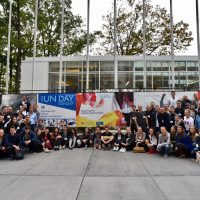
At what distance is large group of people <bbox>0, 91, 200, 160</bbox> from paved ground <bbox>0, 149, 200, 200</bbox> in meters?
0.75

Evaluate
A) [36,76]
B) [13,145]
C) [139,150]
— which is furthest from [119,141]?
[36,76]

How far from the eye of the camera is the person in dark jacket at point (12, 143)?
31.0ft

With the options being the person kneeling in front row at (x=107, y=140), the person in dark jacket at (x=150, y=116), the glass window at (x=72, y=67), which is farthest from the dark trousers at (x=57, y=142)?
the glass window at (x=72, y=67)

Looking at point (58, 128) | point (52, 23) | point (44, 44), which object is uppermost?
point (52, 23)

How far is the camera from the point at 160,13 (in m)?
28.8

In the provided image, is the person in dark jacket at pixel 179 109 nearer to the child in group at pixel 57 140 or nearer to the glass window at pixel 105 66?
the child in group at pixel 57 140

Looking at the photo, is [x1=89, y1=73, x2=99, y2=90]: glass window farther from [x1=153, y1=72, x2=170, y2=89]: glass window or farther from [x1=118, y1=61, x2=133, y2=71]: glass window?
[x1=153, y1=72, x2=170, y2=89]: glass window

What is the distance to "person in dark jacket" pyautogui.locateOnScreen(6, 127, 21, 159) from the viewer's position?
31.0ft

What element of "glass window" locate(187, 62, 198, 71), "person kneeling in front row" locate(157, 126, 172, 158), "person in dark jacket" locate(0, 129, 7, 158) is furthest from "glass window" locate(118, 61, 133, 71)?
"person in dark jacket" locate(0, 129, 7, 158)

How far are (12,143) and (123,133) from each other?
4909 mm

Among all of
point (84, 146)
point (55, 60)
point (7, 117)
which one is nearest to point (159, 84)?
point (55, 60)

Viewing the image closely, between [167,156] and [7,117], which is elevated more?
[7,117]

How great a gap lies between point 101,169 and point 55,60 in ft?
54.6

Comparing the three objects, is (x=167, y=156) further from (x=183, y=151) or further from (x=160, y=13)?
(x=160, y=13)
